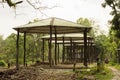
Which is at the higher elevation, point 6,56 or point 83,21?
point 83,21

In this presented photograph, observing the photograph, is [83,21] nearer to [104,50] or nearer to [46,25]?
[104,50]

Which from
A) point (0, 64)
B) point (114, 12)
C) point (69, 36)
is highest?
point (114, 12)

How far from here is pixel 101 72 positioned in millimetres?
17828

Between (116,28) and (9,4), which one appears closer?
(9,4)

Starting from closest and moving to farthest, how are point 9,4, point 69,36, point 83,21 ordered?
point 9,4
point 69,36
point 83,21

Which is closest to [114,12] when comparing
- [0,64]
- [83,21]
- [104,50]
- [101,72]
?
[0,64]

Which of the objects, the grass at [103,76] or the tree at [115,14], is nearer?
the grass at [103,76]

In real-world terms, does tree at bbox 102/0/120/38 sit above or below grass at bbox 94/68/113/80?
above

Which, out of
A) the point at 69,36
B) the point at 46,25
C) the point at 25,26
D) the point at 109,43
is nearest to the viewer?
the point at 46,25

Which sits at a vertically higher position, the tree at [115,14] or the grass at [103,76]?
the tree at [115,14]

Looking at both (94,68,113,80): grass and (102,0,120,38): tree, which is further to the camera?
(102,0,120,38): tree

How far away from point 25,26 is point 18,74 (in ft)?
25.2

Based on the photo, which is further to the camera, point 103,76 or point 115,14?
point 115,14

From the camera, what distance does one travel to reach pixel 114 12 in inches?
1427
